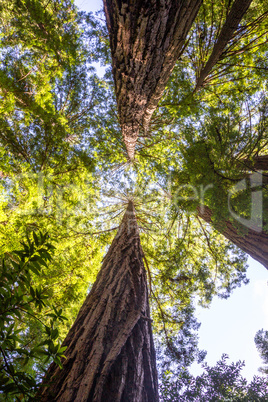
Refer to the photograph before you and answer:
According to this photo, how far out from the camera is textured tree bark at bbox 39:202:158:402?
1415 millimetres

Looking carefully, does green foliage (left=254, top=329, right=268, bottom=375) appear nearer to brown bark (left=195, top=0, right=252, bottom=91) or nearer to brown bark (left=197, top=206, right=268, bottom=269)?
brown bark (left=197, top=206, right=268, bottom=269)

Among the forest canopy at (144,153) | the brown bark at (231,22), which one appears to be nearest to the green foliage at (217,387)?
the forest canopy at (144,153)

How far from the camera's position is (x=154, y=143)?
21.7 ft

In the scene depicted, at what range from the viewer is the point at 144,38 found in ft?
6.95

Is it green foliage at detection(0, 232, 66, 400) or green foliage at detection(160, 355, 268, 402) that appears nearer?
green foliage at detection(0, 232, 66, 400)

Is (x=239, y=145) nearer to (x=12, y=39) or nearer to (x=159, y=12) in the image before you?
(x=159, y=12)

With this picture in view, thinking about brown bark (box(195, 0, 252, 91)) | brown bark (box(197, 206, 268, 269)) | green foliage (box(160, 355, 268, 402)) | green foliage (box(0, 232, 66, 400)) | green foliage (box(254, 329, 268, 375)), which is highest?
brown bark (box(195, 0, 252, 91))

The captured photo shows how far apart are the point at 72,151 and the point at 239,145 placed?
11.6 ft

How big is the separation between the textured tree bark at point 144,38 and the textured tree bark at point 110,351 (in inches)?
98.3

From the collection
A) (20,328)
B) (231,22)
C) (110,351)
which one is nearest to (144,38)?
(231,22)

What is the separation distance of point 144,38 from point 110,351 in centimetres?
287

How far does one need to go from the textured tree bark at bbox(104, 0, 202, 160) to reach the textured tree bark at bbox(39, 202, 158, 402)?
98.3 inches

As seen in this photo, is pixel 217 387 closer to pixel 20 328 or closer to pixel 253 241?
pixel 253 241

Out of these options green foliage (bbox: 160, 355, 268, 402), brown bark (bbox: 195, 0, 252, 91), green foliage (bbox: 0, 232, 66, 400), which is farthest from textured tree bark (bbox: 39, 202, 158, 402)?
brown bark (bbox: 195, 0, 252, 91)
